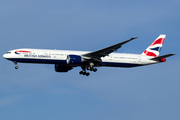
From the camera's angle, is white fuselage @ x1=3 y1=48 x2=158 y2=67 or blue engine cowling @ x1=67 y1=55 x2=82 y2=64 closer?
white fuselage @ x1=3 y1=48 x2=158 y2=67

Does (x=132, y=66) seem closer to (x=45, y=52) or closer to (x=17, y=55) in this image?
(x=45, y=52)

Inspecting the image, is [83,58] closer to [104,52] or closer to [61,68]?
[104,52]

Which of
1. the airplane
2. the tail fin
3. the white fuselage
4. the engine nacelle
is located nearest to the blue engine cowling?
the airplane

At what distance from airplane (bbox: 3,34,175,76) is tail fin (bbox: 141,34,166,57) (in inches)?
67.1

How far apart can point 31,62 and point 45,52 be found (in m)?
2.73

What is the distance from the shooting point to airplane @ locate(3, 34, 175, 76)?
50.4m

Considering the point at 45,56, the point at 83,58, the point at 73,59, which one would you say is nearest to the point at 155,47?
the point at 83,58

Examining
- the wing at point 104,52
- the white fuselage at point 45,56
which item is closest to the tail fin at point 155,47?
the white fuselage at point 45,56

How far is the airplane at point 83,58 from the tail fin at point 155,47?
1.70 metres

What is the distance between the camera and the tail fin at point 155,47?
196 ft

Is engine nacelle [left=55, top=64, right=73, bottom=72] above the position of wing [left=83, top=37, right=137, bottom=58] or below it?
below

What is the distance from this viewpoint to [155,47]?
60938 millimetres

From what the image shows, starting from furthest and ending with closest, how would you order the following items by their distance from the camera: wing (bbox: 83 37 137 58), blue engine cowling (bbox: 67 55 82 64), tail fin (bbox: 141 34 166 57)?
1. tail fin (bbox: 141 34 166 57)
2. blue engine cowling (bbox: 67 55 82 64)
3. wing (bbox: 83 37 137 58)

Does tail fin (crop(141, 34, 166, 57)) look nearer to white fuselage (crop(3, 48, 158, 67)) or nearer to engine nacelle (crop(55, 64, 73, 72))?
white fuselage (crop(3, 48, 158, 67))
